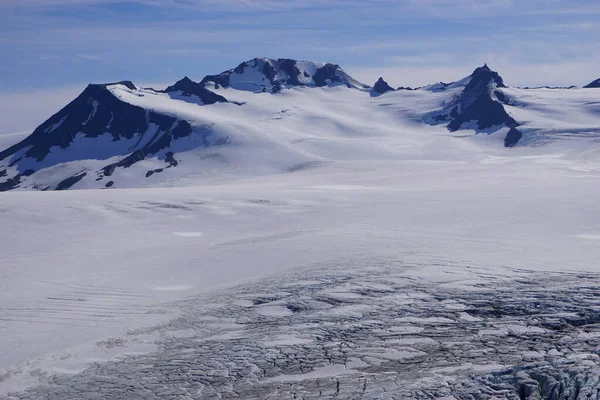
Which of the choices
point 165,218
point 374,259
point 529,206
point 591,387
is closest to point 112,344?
point 374,259

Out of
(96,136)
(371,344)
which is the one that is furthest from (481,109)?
(371,344)

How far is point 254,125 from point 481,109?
175 ft

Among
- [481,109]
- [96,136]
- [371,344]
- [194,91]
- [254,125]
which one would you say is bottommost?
[371,344]

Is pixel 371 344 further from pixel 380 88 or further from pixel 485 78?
pixel 380 88

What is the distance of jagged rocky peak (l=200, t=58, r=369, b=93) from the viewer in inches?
6973

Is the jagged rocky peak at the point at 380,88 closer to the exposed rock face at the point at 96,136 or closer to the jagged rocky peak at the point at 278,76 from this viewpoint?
the jagged rocky peak at the point at 278,76

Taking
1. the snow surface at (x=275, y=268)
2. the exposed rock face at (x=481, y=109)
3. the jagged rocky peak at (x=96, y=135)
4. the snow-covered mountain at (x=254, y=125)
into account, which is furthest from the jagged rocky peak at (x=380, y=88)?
the snow surface at (x=275, y=268)

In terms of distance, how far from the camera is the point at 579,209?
2978 cm

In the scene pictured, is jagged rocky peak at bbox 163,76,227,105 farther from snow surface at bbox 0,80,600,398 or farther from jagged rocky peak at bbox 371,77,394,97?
snow surface at bbox 0,80,600,398

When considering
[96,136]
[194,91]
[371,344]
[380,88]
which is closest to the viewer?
[371,344]

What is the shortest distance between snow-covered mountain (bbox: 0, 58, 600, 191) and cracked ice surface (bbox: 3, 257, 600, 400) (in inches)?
2998

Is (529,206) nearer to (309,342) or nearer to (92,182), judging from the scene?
(309,342)

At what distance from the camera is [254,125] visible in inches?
4998

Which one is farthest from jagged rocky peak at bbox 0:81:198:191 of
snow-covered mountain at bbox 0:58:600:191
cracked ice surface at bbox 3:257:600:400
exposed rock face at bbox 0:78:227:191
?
cracked ice surface at bbox 3:257:600:400
